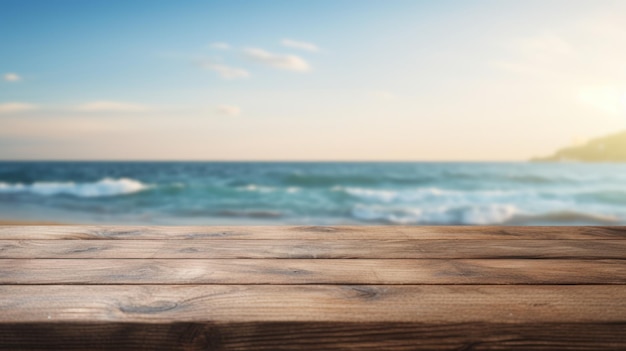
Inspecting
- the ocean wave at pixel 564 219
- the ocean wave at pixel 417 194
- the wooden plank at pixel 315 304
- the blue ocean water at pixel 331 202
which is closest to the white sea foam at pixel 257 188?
the blue ocean water at pixel 331 202

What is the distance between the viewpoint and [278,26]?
1468cm

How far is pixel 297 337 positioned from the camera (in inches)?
21.1

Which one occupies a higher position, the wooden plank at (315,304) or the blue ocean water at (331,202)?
the wooden plank at (315,304)

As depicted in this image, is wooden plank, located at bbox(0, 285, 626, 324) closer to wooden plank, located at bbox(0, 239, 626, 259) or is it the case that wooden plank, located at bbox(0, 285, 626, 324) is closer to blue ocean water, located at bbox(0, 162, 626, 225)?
wooden plank, located at bbox(0, 239, 626, 259)

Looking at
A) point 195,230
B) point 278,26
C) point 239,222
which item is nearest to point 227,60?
point 278,26

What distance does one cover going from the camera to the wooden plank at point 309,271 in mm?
716

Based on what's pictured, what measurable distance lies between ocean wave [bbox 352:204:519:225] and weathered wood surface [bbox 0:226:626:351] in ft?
21.0

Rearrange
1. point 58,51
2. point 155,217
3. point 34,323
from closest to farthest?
point 34,323 < point 155,217 < point 58,51

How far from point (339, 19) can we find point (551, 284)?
39.2ft

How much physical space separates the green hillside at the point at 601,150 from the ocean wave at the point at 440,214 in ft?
97.6

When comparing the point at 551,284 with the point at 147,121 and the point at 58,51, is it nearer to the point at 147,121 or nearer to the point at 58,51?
the point at 58,51

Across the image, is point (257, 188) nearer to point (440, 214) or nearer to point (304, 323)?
point (440, 214)

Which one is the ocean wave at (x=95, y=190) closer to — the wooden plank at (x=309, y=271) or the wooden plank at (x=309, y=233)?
the wooden plank at (x=309, y=233)

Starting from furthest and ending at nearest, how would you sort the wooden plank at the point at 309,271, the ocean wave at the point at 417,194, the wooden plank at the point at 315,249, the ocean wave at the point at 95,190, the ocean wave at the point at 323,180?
the ocean wave at the point at 323,180
the ocean wave at the point at 95,190
the ocean wave at the point at 417,194
the wooden plank at the point at 315,249
the wooden plank at the point at 309,271
